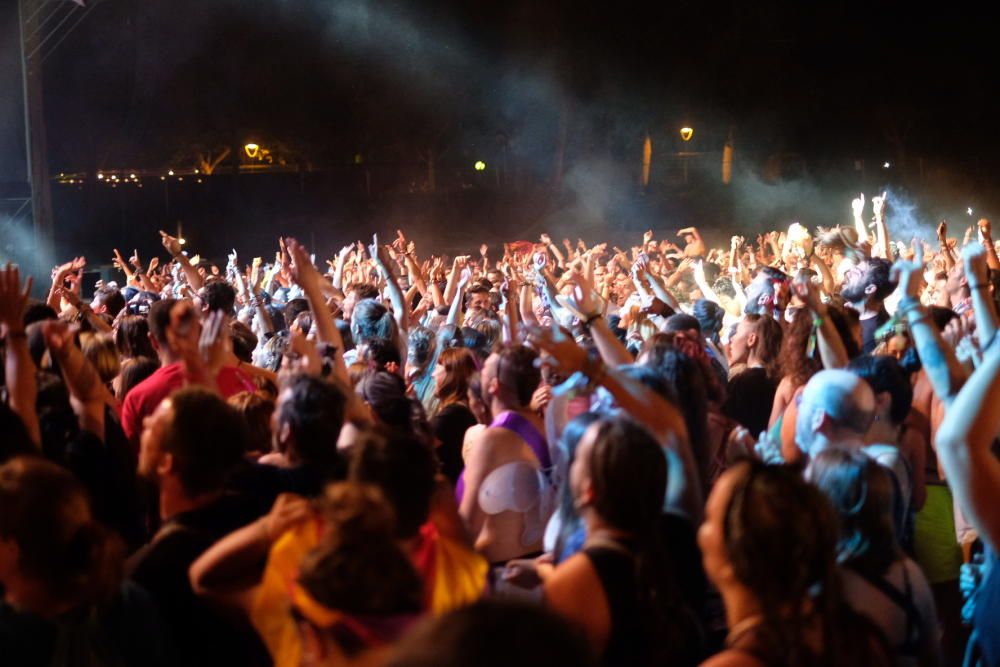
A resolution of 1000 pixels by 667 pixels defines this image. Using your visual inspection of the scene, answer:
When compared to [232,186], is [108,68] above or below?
above

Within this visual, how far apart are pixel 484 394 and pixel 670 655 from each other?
6.21 feet

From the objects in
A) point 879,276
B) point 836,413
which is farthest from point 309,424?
point 879,276

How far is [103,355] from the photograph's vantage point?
4.85m

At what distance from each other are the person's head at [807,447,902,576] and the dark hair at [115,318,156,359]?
404 centimetres

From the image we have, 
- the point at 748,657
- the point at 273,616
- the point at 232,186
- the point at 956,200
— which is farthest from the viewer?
the point at 956,200

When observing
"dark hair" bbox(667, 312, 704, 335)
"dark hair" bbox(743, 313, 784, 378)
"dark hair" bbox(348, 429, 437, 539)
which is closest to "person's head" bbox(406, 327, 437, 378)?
"dark hair" bbox(667, 312, 704, 335)

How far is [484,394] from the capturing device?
426cm

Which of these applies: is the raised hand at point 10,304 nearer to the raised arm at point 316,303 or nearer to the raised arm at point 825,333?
the raised arm at point 316,303

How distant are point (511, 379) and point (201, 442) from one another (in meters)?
1.51

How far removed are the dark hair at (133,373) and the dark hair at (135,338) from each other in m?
0.59

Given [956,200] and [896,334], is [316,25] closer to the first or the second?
[956,200]

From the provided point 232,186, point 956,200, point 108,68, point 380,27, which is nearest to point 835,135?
point 956,200

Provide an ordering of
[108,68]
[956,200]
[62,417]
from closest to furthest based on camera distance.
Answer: [62,417], [108,68], [956,200]

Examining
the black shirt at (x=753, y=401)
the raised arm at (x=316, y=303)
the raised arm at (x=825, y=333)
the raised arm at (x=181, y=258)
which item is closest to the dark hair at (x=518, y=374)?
→ the raised arm at (x=316, y=303)
